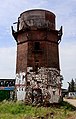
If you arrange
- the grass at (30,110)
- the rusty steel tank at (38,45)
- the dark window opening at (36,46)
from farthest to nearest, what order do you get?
the dark window opening at (36,46)
the rusty steel tank at (38,45)
the grass at (30,110)

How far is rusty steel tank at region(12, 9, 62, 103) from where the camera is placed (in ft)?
72.7

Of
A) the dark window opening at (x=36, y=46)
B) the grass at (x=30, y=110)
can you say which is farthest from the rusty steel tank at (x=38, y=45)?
the grass at (x=30, y=110)

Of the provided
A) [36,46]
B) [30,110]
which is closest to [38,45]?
[36,46]

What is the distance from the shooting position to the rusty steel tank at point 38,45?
2217 centimetres

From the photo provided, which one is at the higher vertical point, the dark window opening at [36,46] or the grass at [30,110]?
the dark window opening at [36,46]

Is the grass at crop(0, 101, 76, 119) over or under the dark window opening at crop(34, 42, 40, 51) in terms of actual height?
under

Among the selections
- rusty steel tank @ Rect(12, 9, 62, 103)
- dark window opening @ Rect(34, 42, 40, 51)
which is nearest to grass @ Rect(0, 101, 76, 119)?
rusty steel tank @ Rect(12, 9, 62, 103)

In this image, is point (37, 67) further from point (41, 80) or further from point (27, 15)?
point (27, 15)

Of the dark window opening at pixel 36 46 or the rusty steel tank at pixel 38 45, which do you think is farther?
the dark window opening at pixel 36 46

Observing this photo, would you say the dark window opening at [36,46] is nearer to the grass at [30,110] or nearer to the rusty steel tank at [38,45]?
the rusty steel tank at [38,45]

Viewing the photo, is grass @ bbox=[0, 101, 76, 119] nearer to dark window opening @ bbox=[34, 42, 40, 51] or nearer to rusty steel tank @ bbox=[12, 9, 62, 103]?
rusty steel tank @ bbox=[12, 9, 62, 103]

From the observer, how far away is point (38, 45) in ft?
74.5

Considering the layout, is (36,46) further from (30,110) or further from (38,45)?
(30,110)

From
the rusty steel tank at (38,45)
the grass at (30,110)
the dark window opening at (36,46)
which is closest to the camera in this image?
the grass at (30,110)
